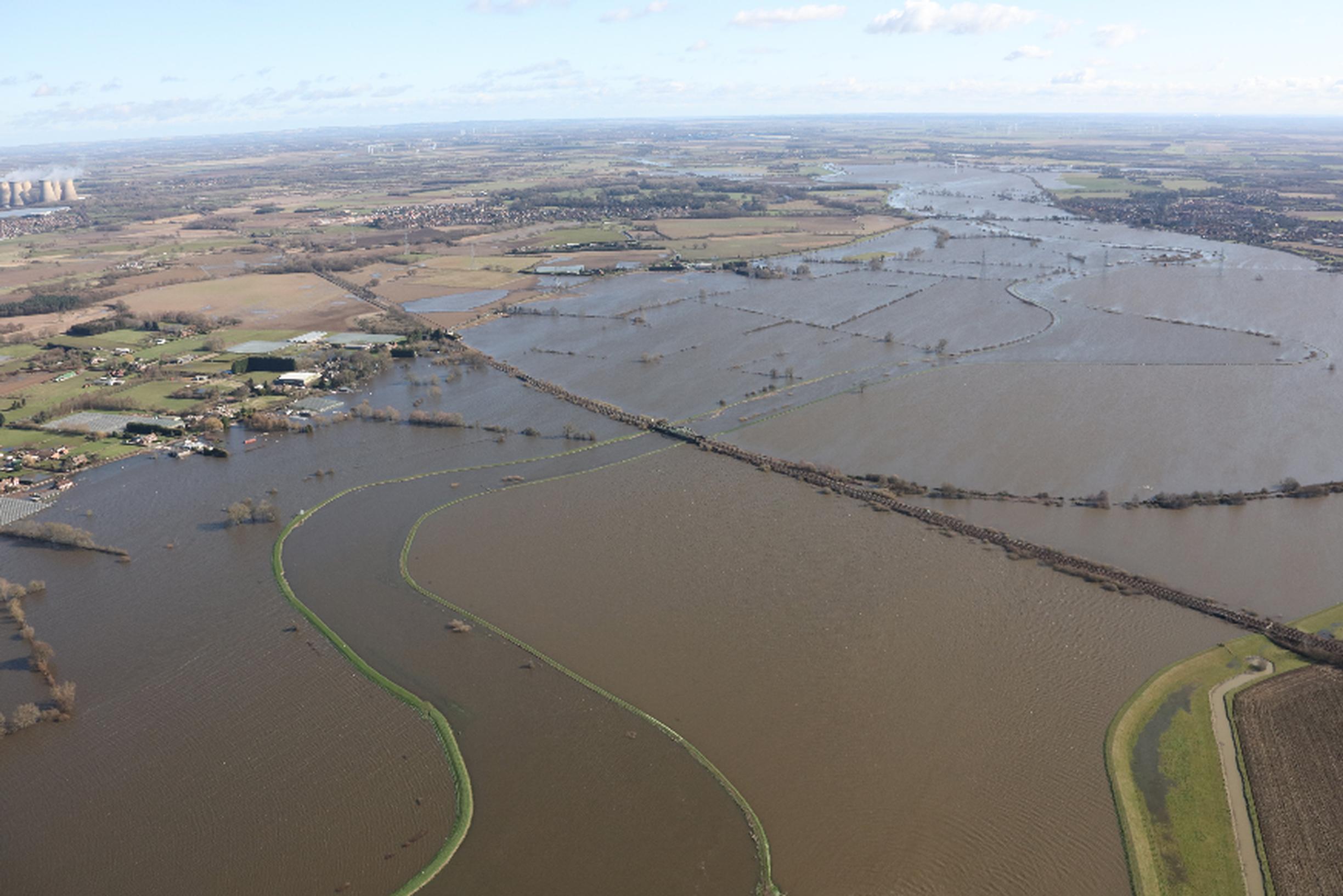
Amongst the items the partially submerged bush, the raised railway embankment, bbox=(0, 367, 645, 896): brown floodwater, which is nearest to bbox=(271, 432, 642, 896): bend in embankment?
bbox=(0, 367, 645, 896): brown floodwater

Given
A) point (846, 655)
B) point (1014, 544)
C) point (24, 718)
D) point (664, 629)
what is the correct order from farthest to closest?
point (1014, 544) → point (664, 629) → point (846, 655) → point (24, 718)

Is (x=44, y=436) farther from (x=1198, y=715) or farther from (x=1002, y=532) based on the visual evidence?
(x=1198, y=715)

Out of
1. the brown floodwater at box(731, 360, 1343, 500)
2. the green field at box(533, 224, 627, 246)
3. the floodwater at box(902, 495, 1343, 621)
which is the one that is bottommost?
the floodwater at box(902, 495, 1343, 621)

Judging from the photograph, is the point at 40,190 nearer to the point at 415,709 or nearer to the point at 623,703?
the point at 415,709

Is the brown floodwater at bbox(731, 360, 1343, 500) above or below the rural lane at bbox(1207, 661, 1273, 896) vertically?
above

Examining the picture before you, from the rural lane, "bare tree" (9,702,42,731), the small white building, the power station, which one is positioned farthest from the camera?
the power station

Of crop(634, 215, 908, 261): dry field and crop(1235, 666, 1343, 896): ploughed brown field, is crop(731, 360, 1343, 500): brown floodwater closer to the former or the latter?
crop(1235, 666, 1343, 896): ploughed brown field

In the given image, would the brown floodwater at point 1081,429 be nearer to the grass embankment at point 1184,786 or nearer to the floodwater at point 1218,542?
the floodwater at point 1218,542

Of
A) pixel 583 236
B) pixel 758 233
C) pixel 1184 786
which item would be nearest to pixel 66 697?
pixel 1184 786
